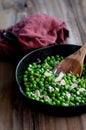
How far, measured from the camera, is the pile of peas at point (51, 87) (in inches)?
37.7

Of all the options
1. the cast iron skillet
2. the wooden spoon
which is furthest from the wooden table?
the wooden spoon

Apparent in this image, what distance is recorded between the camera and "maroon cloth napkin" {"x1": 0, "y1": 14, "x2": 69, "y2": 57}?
3.85 feet

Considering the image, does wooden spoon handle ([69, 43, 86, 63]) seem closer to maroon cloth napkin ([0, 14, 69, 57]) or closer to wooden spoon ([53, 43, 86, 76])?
wooden spoon ([53, 43, 86, 76])

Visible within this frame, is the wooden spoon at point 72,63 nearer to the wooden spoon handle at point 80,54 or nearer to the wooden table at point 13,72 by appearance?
the wooden spoon handle at point 80,54

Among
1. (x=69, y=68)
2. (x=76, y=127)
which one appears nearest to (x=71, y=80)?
(x=69, y=68)

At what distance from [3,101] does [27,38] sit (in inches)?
11.2

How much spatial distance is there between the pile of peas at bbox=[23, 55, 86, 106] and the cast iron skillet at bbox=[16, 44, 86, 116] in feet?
0.07

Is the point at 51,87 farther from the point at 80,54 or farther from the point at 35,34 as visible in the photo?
the point at 35,34

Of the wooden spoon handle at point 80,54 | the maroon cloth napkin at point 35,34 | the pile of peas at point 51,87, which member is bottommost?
the pile of peas at point 51,87

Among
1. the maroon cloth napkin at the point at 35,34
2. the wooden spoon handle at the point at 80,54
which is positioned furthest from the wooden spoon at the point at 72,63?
the maroon cloth napkin at the point at 35,34

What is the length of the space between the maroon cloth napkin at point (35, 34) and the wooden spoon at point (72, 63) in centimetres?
13

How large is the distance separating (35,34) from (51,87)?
0.93ft

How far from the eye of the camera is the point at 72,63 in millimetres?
1100

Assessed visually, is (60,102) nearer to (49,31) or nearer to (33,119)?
(33,119)
